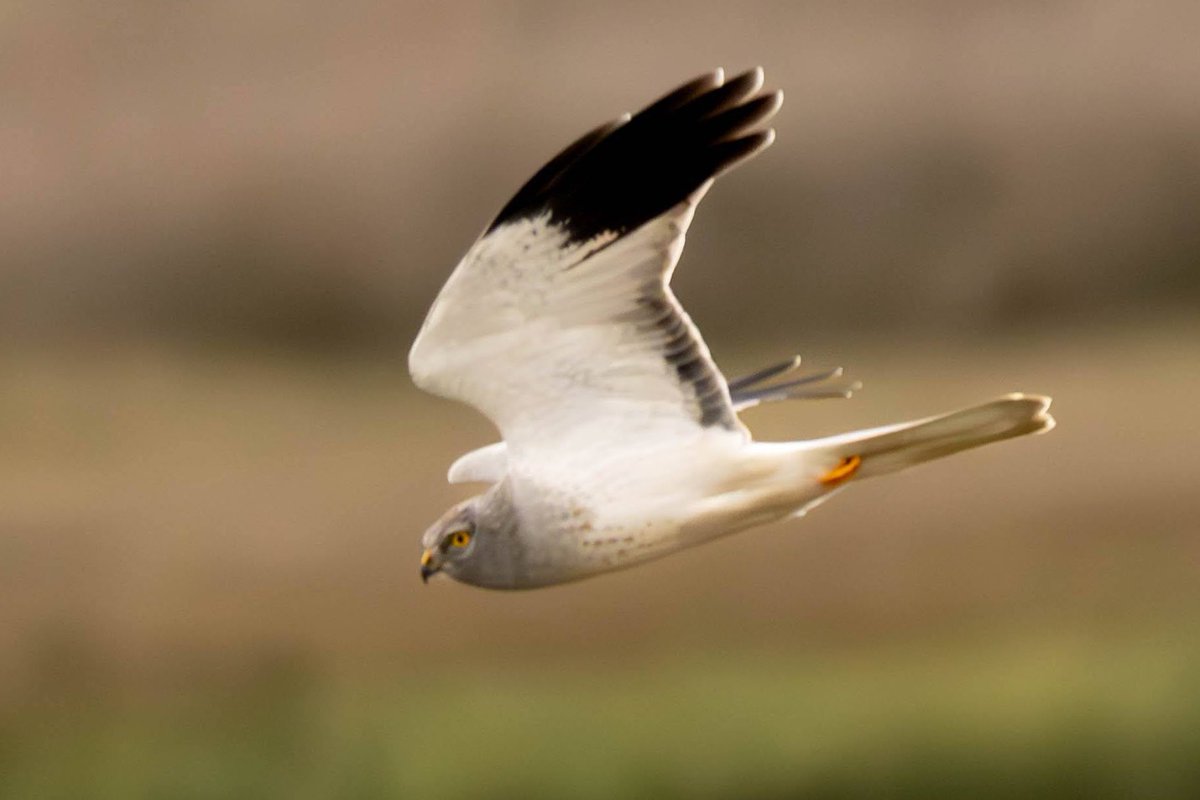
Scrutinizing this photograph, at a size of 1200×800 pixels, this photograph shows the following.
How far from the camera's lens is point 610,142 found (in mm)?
1612

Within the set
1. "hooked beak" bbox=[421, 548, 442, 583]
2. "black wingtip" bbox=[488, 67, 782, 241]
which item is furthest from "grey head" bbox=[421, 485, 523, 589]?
"black wingtip" bbox=[488, 67, 782, 241]

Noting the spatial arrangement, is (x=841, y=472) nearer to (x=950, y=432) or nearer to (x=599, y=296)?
(x=950, y=432)

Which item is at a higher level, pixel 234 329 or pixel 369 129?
pixel 369 129

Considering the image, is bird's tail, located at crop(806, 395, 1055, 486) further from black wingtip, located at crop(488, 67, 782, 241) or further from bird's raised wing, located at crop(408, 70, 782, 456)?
black wingtip, located at crop(488, 67, 782, 241)

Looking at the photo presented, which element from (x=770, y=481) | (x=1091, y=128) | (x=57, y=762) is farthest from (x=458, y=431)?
(x=770, y=481)

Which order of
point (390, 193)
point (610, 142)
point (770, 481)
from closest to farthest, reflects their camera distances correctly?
point (610, 142)
point (770, 481)
point (390, 193)

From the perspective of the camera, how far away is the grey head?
5.90 ft

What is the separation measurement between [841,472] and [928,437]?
0.35ft

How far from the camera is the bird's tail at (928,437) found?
1728 mm

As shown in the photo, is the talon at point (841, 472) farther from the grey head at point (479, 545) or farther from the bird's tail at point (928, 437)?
the grey head at point (479, 545)

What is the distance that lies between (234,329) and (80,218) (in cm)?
53

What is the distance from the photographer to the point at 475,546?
183 cm

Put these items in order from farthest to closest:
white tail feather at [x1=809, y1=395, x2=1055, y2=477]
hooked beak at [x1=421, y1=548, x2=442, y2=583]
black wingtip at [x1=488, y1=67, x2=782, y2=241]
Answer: hooked beak at [x1=421, y1=548, x2=442, y2=583] < white tail feather at [x1=809, y1=395, x2=1055, y2=477] < black wingtip at [x1=488, y1=67, x2=782, y2=241]

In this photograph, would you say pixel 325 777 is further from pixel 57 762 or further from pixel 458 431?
pixel 458 431
